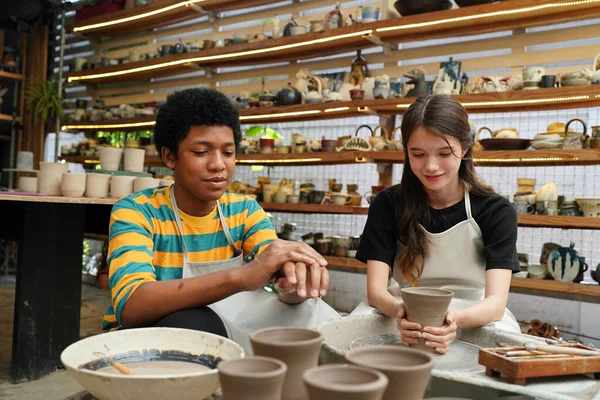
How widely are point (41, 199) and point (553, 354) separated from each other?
2860 millimetres

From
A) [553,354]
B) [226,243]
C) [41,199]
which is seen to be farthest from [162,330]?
[41,199]

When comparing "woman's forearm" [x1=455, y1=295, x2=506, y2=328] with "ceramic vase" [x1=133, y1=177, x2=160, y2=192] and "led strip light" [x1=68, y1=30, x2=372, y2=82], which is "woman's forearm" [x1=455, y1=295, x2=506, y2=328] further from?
"led strip light" [x1=68, y1=30, x2=372, y2=82]

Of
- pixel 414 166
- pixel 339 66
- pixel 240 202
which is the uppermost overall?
pixel 339 66

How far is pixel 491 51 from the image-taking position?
5.07 metres

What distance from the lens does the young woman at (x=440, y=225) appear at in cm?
218

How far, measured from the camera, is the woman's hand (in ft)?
5.24

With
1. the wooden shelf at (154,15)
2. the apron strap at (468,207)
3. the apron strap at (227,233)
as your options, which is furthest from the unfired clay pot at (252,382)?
the wooden shelf at (154,15)

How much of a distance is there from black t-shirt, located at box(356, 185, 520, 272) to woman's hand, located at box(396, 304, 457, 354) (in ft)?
2.18

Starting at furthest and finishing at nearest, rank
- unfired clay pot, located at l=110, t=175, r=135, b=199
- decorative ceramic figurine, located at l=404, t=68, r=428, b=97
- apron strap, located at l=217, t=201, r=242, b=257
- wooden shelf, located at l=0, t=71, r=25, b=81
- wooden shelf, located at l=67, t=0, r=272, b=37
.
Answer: wooden shelf, located at l=0, t=71, r=25, b=81, wooden shelf, located at l=67, t=0, r=272, b=37, decorative ceramic figurine, located at l=404, t=68, r=428, b=97, unfired clay pot, located at l=110, t=175, r=135, b=199, apron strap, located at l=217, t=201, r=242, b=257

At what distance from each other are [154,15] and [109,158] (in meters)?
3.54

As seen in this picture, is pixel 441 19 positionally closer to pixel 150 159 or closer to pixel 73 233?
pixel 73 233

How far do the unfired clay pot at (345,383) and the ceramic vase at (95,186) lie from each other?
3.25 meters

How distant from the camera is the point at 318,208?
5305mm

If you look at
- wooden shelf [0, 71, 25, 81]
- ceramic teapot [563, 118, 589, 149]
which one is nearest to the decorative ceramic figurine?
ceramic teapot [563, 118, 589, 149]
